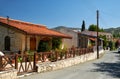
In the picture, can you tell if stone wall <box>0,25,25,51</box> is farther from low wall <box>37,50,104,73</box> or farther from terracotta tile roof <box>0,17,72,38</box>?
low wall <box>37,50,104,73</box>

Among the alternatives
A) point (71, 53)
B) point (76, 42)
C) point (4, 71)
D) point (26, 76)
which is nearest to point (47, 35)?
point (71, 53)

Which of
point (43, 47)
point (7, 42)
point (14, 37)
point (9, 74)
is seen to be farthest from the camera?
point (43, 47)

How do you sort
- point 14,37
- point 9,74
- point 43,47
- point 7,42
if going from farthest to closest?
point 43,47
point 7,42
point 14,37
point 9,74

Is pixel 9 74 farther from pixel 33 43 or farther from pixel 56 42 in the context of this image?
Result: pixel 56 42

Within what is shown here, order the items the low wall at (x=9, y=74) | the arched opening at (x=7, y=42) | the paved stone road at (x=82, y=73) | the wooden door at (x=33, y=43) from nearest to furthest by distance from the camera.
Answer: the low wall at (x=9, y=74)
the paved stone road at (x=82, y=73)
the arched opening at (x=7, y=42)
the wooden door at (x=33, y=43)

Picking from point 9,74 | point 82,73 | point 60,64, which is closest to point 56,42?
point 60,64

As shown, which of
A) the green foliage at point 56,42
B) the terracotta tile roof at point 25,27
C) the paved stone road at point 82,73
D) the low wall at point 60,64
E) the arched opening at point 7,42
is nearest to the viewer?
the paved stone road at point 82,73

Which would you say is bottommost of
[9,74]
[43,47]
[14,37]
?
[9,74]

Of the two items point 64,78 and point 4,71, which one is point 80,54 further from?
point 4,71

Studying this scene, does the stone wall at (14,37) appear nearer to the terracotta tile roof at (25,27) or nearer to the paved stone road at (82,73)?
the terracotta tile roof at (25,27)

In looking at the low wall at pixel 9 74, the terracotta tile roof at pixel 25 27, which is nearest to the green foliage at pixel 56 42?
the terracotta tile roof at pixel 25 27

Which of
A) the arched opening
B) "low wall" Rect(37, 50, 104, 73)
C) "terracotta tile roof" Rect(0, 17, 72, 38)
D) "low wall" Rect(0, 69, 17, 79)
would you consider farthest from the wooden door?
"low wall" Rect(0, 69, 17, 79)

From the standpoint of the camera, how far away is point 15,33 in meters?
24.6

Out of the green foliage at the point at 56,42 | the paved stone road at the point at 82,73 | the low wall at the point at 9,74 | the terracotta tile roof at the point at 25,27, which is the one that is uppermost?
the terracotta tile roof at the point at 25,27
